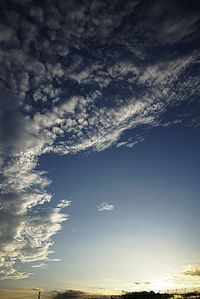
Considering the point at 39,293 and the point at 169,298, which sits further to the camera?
the point at 169,298

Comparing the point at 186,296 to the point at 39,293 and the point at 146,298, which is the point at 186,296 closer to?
the point at 146,298

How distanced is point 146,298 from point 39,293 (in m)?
28.1

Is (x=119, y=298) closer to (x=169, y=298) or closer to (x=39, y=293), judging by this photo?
(x=169, y=298)

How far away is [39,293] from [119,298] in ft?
76.5

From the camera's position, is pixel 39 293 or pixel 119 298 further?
pixel 119 298

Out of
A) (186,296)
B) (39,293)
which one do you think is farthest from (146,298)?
(39,293)

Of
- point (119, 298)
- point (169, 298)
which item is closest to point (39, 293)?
point (119, 298)

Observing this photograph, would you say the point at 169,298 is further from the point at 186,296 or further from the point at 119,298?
the point at 119,298

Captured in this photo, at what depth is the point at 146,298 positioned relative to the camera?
267 ft

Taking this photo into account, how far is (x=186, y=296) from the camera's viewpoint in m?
75.1

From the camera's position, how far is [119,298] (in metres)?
85.4

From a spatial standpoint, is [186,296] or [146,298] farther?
[146,298]

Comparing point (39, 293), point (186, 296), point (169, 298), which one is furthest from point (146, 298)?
point (39, 293)

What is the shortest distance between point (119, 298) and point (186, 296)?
1964 centimetres
